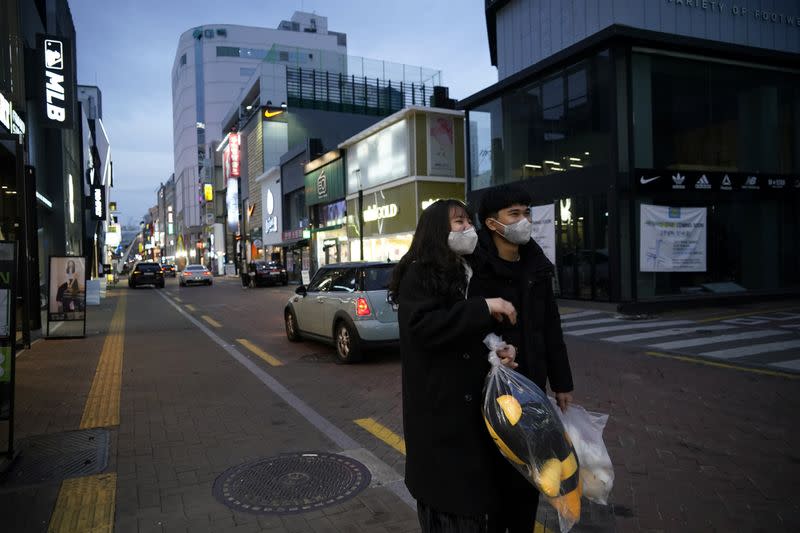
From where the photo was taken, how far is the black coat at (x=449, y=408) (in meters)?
1.98

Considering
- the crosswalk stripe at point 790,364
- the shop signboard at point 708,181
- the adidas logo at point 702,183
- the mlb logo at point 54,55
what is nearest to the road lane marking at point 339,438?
the crosswalk stripe at point 790,364

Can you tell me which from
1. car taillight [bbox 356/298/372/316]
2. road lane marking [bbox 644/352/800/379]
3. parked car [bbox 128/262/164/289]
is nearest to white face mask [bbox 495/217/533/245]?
car taillight [bbox 356/298/372/316]

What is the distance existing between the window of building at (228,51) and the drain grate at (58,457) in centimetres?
10563

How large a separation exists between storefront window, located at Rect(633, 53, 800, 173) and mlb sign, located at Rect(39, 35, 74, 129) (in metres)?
16.2

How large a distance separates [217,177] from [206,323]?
8133cm

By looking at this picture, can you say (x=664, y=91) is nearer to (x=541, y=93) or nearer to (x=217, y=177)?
(x=541, y=93)

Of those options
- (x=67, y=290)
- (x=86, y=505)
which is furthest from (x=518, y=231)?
(x=67, y=290)

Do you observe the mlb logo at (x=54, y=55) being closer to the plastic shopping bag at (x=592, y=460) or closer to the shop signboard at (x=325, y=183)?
the plastic shopping bag at (x=592, y=460)

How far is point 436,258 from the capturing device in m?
2.05

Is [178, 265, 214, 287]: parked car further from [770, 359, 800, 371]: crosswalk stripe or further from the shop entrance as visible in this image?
[770, 359, 800, 371]: crosswalk stripe

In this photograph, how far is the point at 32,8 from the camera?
57.0ft

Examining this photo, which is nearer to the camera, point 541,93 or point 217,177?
point 541,93

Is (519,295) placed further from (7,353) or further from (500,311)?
(7,353)

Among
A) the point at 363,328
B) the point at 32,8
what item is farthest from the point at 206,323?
the point at 32,8
